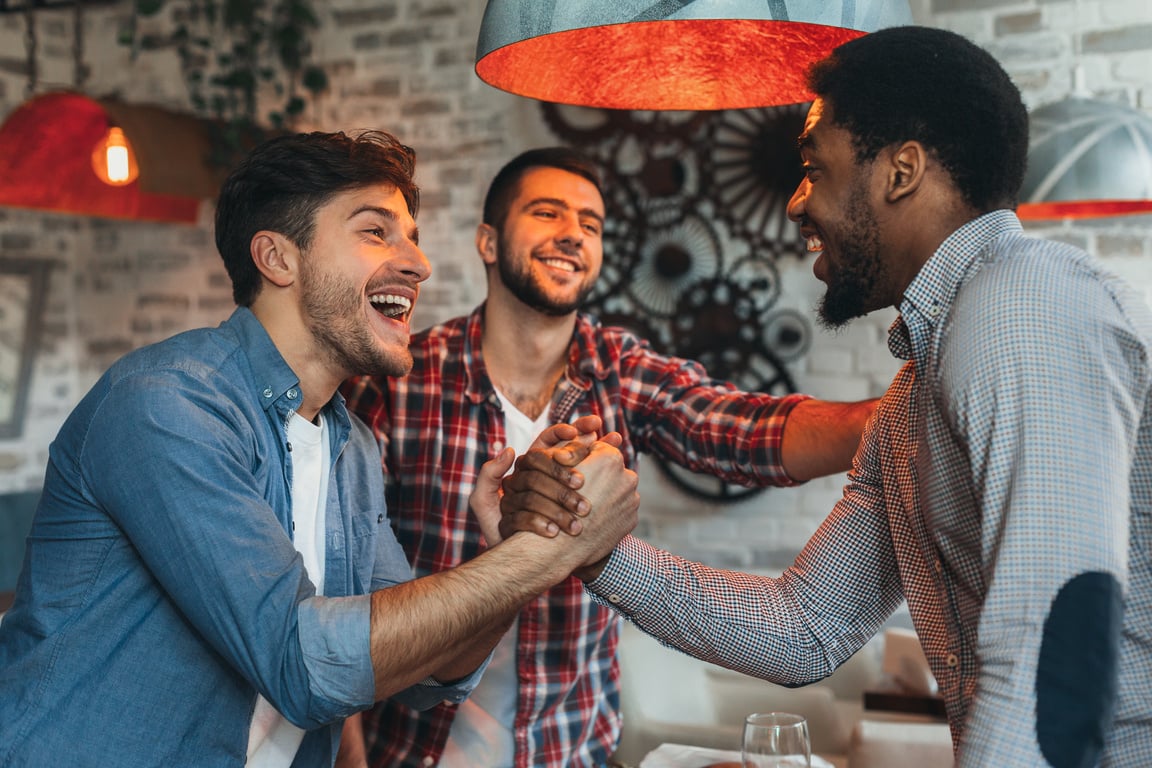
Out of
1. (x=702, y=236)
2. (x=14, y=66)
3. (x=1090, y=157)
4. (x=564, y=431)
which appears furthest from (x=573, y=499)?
(x=14, y=66)

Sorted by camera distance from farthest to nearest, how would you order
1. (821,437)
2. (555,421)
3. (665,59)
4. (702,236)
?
(702,236) → (555,421) → (821,437) → (665,59)

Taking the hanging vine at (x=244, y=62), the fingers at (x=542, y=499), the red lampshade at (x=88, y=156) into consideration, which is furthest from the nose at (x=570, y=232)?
the hanging vine at (x=244, y=62)

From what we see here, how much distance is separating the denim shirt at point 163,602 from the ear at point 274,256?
0.23 metres

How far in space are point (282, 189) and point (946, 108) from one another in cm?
108

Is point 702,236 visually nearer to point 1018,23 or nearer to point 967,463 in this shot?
point 1018,23

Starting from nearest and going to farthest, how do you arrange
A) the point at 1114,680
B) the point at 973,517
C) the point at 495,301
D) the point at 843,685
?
the point at 1114,680 → the point at 973,517 → the point at 495,301 → the point at 843,685

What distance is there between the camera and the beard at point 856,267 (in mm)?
1428

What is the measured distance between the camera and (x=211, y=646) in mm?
1564

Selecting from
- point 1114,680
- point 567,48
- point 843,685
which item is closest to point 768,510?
point 843,685

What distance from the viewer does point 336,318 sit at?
1841 mm

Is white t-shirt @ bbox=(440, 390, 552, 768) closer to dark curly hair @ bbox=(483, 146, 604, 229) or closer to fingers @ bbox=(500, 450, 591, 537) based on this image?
fingers @ bbox=(500, 450, 591, 537)

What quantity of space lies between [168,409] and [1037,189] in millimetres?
2168

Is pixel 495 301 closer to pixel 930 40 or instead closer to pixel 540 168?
pixel 540 168

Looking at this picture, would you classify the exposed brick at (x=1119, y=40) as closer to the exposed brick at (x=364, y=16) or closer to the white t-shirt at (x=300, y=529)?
the exposed brick at (x=364, y=16)
